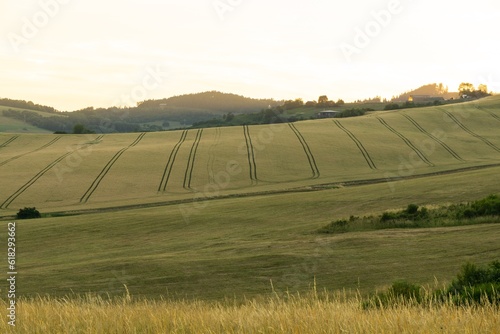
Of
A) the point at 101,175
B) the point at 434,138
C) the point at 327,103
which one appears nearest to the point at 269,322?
the point at 101,175

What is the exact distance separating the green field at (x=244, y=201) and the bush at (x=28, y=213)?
1.85 metres

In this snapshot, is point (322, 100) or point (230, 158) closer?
point (230, 158)

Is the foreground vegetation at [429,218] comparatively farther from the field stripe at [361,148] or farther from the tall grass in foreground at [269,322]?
the field stripe at [361,148]

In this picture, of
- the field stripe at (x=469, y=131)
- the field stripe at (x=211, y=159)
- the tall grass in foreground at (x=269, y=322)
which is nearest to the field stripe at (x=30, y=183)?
the field stripe at (x=211, y=159)

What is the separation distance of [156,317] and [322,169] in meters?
66.1

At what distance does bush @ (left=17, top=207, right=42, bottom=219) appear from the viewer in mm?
54688

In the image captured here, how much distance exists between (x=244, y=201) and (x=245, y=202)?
141cm

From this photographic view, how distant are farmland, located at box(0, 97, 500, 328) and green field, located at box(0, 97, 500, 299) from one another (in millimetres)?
151

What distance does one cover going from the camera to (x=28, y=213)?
180 ft

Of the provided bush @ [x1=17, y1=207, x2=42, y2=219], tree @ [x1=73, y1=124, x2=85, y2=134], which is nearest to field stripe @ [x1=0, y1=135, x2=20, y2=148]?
tree @ [x1=73, y1=124, x2=85, y2=134]

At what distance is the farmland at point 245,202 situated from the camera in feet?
80.5

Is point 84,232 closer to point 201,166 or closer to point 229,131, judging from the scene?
point 201,166

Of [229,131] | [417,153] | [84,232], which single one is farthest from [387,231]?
[229,131]

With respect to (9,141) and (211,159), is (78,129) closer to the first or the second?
(9,141)
